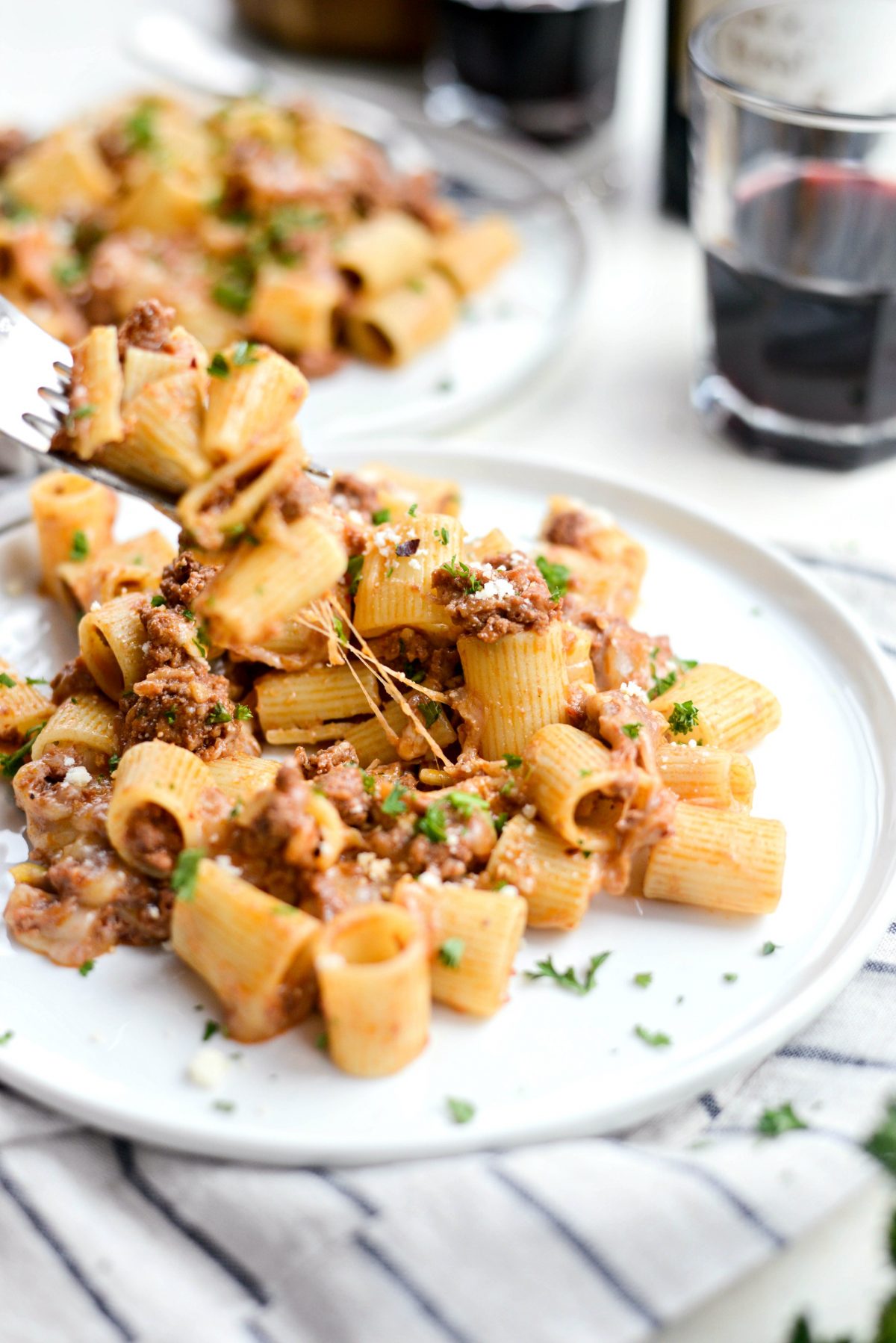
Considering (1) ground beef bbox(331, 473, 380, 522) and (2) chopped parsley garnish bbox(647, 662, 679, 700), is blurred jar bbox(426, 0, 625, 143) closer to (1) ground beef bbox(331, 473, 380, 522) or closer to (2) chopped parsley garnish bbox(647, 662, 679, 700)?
(1) ground beef bbox(331, 473, 380, 522)

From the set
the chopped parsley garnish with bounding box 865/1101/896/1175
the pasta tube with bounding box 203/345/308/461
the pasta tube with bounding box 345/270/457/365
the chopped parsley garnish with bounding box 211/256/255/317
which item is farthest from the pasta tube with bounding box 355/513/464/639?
the chopped parsley garnish with bounding box 211/256/255/317

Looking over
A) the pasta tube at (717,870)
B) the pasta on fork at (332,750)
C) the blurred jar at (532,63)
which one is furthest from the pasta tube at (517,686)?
the blurred jar at (532,63)

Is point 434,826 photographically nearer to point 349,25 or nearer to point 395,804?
point 395,804

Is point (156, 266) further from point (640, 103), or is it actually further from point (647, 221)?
point (640, 103)

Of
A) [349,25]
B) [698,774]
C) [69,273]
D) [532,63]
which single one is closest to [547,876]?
[698,774]

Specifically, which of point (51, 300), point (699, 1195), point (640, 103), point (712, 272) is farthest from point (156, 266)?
point (699, 1195)
